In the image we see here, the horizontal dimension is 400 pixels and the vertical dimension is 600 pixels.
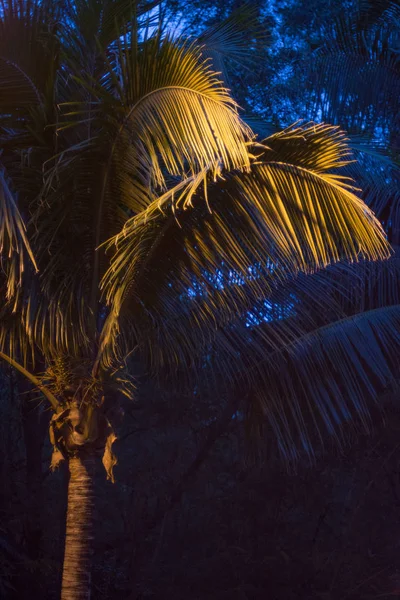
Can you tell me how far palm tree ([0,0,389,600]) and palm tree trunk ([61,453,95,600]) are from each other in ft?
0.04

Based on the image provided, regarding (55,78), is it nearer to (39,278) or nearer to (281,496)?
(39,278)

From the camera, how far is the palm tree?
15.0ft

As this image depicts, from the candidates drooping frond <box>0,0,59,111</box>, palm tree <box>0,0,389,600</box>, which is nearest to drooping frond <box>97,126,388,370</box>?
palm tree <box>0,0,389,600</box>

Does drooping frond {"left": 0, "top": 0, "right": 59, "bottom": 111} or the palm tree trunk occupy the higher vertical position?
drooping frond {"left": 0, "top": 0, "right": 59, "bottom": 111}

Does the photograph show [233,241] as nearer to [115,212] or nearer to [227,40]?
[115,212]

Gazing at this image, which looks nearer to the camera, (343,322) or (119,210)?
(119,210)

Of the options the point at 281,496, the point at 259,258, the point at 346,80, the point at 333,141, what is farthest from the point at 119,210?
the point at 281,496

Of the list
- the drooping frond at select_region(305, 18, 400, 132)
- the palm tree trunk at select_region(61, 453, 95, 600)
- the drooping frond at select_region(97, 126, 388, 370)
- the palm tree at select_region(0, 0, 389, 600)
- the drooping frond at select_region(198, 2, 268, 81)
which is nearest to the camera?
the drooping frond at select_region(97, 126, 388, 370)

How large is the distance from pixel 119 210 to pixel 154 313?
85cm

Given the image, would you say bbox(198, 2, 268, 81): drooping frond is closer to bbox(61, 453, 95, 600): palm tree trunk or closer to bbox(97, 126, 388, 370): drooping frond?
bbox(97, 126, 388, 370): drooping frond

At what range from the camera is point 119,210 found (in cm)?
561

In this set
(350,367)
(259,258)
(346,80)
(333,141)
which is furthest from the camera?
(346,80)

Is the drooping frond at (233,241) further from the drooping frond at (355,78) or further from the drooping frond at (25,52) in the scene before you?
the drooping frond at (355,78)

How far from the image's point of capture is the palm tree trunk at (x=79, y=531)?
221 inches
